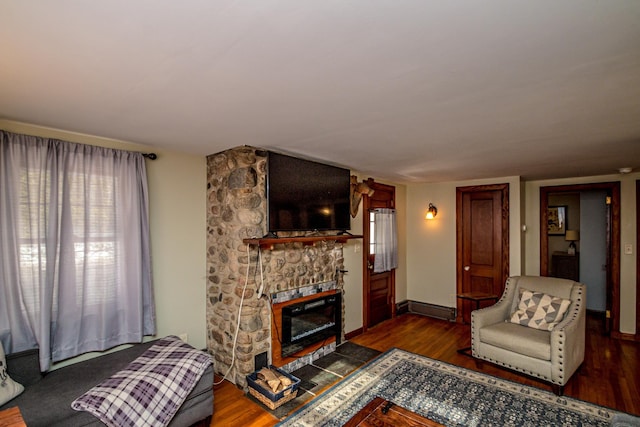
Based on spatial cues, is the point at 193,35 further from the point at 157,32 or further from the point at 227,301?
the point at 227,301

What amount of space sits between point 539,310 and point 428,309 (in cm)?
218

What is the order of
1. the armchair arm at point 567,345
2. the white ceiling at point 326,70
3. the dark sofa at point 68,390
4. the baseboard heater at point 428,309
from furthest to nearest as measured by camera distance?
1. the baseboard heater at point 428,309
2. the armchair arm at point 567,345
3. the dark sofa at point 68,390
4. the white ceiling at point 326,70

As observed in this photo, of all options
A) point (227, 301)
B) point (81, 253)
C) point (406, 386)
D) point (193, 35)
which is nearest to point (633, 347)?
point (406, 386)

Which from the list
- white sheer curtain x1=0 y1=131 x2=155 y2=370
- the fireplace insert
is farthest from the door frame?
white sheer curtain x1=0 y1=131 x2=155 y2=370

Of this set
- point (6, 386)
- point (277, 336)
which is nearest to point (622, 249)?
point (277, 336)

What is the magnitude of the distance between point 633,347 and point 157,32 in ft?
19.8

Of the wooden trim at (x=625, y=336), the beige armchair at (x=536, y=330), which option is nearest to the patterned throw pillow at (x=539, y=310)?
the beige armchair at (x=536, y=330)

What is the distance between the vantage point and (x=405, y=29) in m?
1.15

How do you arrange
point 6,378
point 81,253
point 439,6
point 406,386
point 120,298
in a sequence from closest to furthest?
1. point 439,6
2. point 6,378
3. point 81,253
4. point 120,298
5. point 406,386

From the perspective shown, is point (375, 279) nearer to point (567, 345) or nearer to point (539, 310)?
point (539, 310)

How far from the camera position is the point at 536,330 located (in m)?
3.33

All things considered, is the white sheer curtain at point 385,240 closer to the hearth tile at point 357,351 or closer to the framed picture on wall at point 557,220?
the hearth tile at point 357,351

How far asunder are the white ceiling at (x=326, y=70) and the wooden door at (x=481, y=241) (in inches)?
84.7

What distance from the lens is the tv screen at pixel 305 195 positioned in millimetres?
3068
